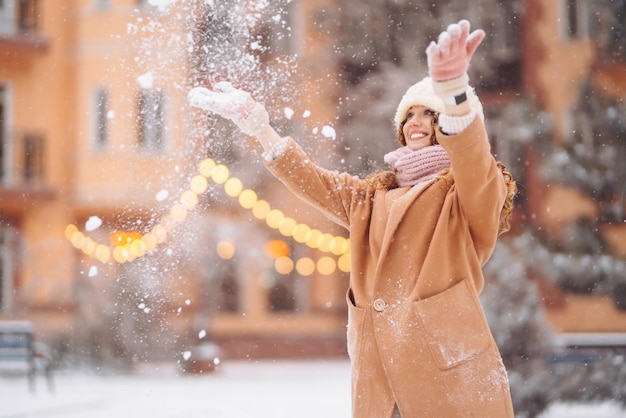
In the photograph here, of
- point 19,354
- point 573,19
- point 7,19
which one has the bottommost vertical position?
point 19,354

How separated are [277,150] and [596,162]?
4.08 metres

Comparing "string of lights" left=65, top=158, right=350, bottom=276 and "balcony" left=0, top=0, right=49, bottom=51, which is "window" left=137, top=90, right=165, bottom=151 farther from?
"balcony" left=0, top=0, right=49, bottom=51

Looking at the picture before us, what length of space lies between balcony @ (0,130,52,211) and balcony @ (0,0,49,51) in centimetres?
126

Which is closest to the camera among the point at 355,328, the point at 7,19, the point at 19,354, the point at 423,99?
the point at 355,328

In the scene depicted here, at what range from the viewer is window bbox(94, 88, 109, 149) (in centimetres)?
1153

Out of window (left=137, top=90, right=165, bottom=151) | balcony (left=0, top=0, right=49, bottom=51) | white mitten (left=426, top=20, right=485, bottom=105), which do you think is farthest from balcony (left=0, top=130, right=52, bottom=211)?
white mitten (left=426, top=20, right=485, bottom=105)

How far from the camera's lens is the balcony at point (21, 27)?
1168 centimetres

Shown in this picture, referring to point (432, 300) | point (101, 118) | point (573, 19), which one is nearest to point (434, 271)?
point (432, 300)

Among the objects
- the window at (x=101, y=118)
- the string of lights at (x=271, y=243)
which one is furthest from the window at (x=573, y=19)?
the window at (x=101, y=118)

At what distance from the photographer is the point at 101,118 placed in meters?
12.4

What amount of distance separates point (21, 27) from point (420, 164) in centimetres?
1126

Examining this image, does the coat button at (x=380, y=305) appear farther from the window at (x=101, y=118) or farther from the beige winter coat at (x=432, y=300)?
the window at (x=101, y=118)

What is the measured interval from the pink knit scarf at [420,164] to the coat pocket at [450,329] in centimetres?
30

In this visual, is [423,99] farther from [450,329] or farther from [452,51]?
[450,329]
